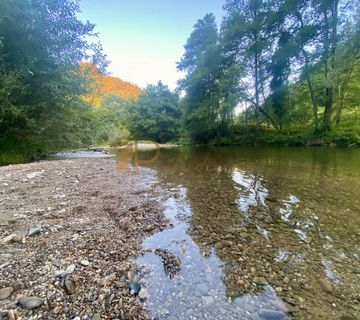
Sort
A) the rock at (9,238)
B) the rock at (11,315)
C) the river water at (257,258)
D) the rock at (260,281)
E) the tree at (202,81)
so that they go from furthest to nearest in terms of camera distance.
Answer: the tree at (202,81)
the rock at (9,238)
the rock at (260,281)
the river water at (257,258)
the rock at (11,315)

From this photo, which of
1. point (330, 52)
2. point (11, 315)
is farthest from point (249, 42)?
point (11, 315)

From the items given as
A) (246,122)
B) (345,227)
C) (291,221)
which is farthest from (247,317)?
(246,122)

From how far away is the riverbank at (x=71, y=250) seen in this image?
159 cm

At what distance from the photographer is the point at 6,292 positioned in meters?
1.64

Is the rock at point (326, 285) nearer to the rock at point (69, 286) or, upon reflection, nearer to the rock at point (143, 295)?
the rock at point (143, 295)

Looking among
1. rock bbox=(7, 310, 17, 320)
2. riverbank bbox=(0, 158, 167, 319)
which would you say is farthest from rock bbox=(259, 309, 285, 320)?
rock bbox=(7, 310, 17, 320)

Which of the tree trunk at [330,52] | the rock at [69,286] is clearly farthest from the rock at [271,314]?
the tree trunk at [330,52]

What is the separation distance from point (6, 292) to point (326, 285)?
2728 mm

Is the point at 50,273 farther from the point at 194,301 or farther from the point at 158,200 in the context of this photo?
the point at 158,200

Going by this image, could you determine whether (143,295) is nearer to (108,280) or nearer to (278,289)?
(108,280)

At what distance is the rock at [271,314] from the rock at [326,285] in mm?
571

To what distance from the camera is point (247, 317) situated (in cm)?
157

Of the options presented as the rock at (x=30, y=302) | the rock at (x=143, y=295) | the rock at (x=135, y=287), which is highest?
the rock at (x=30, y=302)

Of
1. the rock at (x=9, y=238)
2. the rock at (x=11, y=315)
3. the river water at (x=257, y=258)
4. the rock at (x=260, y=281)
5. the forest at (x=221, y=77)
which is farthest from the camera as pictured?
the forest at (x=221, y=77)
